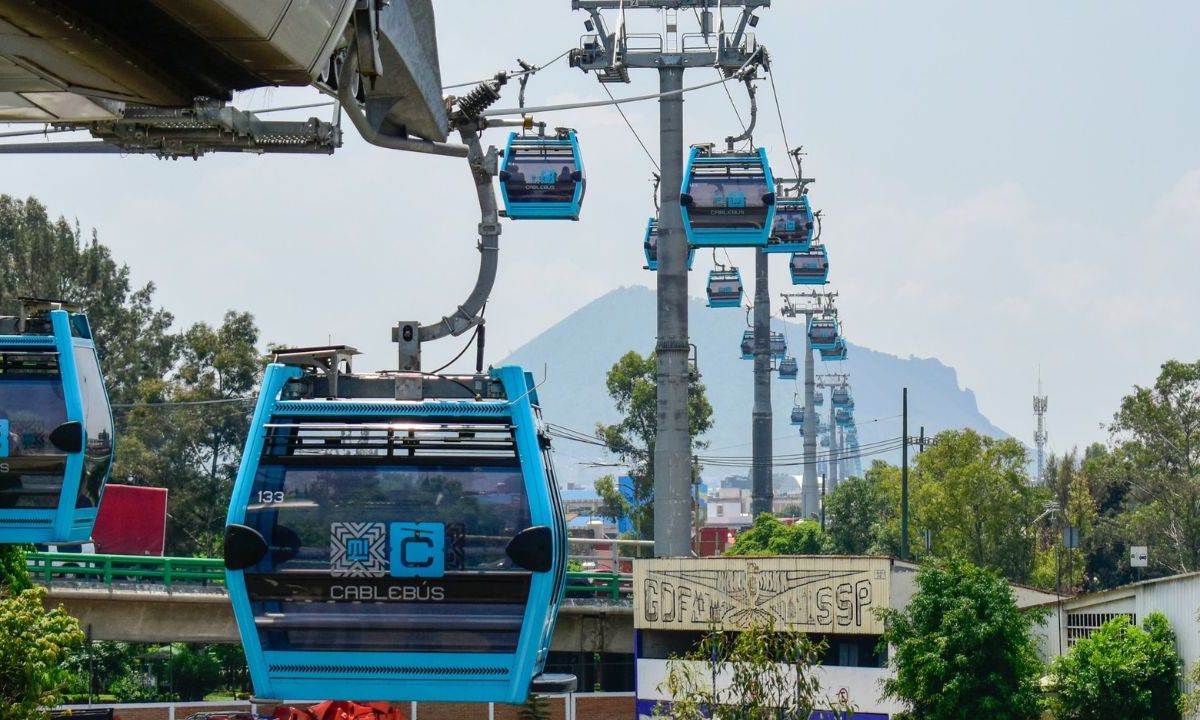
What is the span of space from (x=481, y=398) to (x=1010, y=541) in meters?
61.3

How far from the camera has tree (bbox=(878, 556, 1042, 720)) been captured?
32688mm

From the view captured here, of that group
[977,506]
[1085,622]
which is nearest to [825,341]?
[977,506]

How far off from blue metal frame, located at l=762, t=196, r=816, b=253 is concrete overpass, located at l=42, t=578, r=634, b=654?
561 inches

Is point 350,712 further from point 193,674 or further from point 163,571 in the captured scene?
point 193,674

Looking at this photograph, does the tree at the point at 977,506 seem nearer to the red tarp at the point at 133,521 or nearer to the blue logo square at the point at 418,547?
the red tarp at the point at 133,521

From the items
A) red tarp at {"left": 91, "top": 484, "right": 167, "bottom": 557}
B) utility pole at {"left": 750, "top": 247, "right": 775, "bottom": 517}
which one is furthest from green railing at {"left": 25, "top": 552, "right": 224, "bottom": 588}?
utility pole at {"left": 750, "top": 247, "right": 775, "bottom": 517}

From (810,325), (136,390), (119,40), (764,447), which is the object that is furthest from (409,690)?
(810,325)

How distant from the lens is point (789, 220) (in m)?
53.3

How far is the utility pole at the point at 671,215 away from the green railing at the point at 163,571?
219 inches

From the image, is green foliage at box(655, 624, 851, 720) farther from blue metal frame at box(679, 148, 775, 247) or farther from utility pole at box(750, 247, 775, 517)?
utility pole at box(750, 247, 775, 517)

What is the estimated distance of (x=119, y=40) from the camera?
4844 millimetres

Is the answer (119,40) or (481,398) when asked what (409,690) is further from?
(119,40)

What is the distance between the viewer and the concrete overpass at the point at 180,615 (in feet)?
134

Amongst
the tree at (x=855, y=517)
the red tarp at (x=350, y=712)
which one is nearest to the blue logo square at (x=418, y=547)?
the red tarp at (x=350, y=712)
